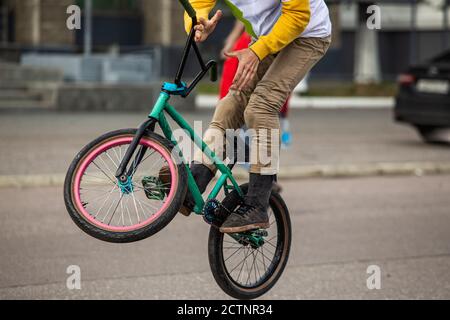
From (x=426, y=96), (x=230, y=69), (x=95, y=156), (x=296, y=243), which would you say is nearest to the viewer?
(x=95, y=156)

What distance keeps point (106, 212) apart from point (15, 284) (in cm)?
218

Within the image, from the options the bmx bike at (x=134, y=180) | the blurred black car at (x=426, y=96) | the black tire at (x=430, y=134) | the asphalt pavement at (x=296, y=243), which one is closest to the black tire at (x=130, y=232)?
the bmx bike at (x=134, y=180)

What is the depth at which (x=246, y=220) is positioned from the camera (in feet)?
14.9

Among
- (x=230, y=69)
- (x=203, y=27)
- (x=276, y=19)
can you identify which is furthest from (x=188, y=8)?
(x=230, y=69)

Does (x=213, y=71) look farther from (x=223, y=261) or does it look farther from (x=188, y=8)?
(x=223, y=261)

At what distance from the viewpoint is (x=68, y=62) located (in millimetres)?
22109

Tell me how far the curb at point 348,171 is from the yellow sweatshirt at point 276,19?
19.8ft

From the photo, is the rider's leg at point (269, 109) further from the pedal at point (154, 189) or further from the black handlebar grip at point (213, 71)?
the pedal at point (154, 189)

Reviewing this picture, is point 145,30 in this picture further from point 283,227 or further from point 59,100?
point 283,227

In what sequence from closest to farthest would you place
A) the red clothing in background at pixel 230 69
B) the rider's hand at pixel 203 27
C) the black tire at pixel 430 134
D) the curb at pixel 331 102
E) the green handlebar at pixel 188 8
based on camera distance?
the green handlebar at pixel 188 8 < the rider's hand at pixel 203 27 < the red clothing in background at pixel 230 69 < the black tire at pixel 430 134 < the curb at pixel 331 102

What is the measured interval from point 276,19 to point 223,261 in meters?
1.20

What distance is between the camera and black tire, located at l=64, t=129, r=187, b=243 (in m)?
4.05

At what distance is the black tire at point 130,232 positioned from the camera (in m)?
4.05
